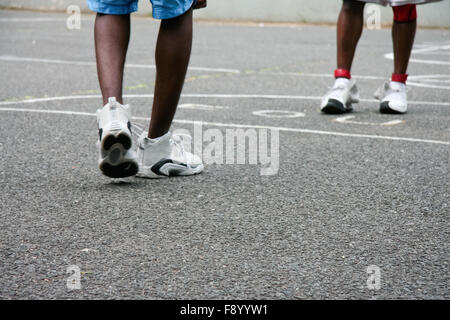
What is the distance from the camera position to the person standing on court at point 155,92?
3158 mm

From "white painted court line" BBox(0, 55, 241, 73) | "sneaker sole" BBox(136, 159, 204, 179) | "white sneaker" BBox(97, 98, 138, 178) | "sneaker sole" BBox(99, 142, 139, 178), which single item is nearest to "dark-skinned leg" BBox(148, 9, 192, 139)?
"sneaker sole" BBox(136, 159, 204, 179)

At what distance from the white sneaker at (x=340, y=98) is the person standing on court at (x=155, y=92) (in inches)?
75.2

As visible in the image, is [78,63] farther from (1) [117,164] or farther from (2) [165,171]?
(1) [117,164]

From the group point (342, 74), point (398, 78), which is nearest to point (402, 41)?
point (398, 78)

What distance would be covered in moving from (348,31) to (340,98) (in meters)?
0.54

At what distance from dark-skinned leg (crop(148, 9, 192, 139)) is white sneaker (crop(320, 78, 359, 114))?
205cm

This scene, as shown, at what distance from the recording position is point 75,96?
241 inches

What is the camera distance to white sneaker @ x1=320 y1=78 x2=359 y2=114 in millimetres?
5371

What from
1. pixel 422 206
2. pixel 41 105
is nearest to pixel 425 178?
pixel 422 206

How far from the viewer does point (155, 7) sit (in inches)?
130

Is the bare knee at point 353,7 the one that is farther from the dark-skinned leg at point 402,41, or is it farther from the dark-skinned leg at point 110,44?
the dark-skinned leg at point 110,44

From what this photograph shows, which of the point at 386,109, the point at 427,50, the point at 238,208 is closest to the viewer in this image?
the point at 238,208

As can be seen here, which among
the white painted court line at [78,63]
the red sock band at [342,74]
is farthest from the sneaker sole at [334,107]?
the white painted court line at [78,63]

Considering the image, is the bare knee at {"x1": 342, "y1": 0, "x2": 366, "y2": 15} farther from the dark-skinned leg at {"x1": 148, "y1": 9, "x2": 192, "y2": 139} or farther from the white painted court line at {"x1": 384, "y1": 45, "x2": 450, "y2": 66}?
the white painted court line at {"x1": 384, "y1": 45, "x2": 450, "y2": 66}
